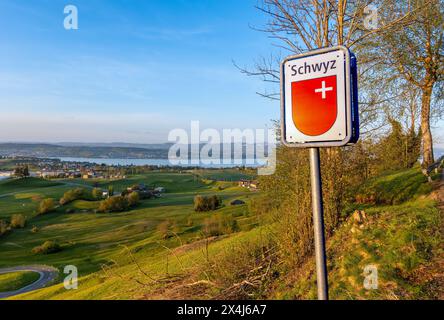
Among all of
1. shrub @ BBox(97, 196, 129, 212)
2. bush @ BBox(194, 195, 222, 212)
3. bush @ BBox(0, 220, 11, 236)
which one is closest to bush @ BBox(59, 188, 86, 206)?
shrub @ BBox(97, 196, 129, 212)

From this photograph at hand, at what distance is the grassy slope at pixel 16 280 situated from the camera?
93.1 ft

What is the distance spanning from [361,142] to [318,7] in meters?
3.91

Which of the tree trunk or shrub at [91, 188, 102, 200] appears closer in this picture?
the tree trunk

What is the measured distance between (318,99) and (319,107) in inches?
2.0

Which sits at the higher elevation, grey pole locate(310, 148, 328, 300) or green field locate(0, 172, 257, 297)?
grey pole locate(310, 148, 328, 300)

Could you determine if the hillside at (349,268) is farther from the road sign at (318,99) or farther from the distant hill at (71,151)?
the distant hill at (71,151)

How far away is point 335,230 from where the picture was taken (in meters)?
6.80

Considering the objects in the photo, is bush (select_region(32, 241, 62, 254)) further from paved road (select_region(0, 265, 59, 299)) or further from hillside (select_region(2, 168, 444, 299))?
hillside (select_region(2, 168, 444, 299))

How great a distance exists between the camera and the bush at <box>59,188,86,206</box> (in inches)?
3214

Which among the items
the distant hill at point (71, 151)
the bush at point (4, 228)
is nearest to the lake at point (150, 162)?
the distant hill at point (71, 151)

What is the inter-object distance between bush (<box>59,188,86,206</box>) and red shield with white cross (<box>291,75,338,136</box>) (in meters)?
90.3

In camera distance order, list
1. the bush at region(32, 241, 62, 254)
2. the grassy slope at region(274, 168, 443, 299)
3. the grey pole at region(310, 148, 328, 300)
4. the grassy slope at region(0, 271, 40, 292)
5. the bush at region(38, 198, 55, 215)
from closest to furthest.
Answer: the grey pole at region(310, 148, 328, 300) < the grassy slope at region(274, 168, 443, 299) < the grassy slope at region(0, 271, 40, 292) < the bush at region(32, 241, 62, 254) < the bush at region(38, 198, 55, 215)
